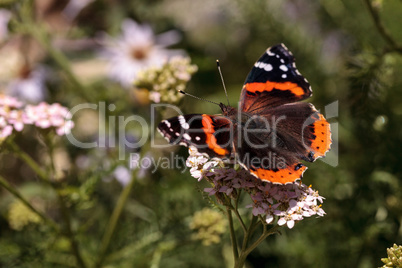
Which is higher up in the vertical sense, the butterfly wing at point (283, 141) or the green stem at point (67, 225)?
the butterfly wing at point (283, 141)

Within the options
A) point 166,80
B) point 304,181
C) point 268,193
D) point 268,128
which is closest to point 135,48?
point 166,80

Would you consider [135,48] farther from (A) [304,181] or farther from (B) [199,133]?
(B) [199,133]

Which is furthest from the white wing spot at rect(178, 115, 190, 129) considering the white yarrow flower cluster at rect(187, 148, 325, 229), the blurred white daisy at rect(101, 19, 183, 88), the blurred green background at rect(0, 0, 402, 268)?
A: the blurred white daisy at rect(101, 19, 183, 88)

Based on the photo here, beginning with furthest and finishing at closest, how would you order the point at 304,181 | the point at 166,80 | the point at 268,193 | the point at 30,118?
the point at 304,181
the point at 166,80
the point at 30,118
the point at 268,193

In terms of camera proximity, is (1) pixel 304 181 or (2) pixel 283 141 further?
(1) pixel 304 181

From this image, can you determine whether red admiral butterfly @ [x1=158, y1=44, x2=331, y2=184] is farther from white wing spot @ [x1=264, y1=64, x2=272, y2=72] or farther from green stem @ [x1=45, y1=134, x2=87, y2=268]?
green stem @ [x1=45, y1=134, x2=87, y2=268]

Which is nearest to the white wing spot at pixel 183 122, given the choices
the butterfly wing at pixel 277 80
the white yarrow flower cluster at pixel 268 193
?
the white yarrow flower cluster at pixel 268 193

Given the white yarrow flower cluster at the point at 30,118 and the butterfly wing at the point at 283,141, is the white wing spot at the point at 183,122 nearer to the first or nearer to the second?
the butterfly wing at the point at 283,141
